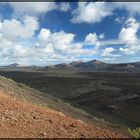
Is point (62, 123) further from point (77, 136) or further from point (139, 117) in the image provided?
point (139, 117)

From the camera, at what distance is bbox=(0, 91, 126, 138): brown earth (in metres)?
9.04

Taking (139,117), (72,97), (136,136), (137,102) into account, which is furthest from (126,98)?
(136,136)

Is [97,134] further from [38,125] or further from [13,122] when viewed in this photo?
[13,122]

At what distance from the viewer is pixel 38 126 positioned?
9516 mm

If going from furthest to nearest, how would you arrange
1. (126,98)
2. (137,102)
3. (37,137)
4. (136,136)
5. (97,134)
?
(126,98) → (137,102) → (136,136) → (97,134) → (37,137)

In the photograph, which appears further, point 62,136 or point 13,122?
point 13,122

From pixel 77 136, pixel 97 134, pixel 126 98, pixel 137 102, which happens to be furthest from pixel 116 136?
pixel 126 98

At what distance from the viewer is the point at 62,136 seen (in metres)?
8.97

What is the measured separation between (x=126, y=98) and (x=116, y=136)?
41.3 metres

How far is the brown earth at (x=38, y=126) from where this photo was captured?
904 centimetres

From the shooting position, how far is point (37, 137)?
8805 mm

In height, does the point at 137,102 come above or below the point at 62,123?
below

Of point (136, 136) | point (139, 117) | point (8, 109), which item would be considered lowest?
point (139, 117)

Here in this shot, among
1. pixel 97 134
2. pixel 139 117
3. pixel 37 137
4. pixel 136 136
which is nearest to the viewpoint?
pixel 37 137
